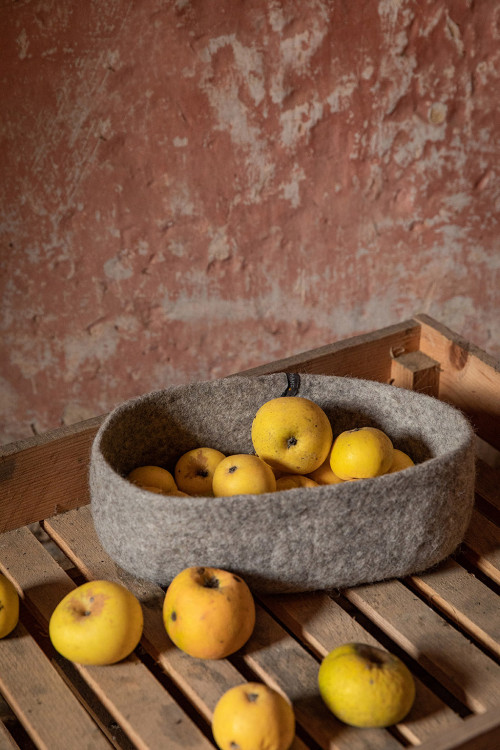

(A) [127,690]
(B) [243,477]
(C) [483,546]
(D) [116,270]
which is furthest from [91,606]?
(D) [116,270]

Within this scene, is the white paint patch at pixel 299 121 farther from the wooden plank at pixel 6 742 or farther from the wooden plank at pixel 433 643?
the wooden plank at pixel 6 742

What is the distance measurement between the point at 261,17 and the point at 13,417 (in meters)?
0.82

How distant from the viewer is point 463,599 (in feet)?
2.68

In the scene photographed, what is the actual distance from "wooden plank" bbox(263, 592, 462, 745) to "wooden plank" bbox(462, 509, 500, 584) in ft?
0.60

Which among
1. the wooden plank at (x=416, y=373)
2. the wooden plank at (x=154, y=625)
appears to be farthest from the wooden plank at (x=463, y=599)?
the wooden plank at (x=416, y=373)

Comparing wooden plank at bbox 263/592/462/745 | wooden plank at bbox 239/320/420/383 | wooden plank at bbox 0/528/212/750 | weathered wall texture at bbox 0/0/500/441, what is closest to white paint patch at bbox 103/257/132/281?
weathered wall texture at bbox 0/0/500/441

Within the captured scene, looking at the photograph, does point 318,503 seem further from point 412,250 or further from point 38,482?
point 412,250

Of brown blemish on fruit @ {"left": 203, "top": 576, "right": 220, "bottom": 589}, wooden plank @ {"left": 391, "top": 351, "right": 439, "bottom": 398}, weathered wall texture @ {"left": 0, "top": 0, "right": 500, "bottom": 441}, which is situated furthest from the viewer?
weathered wall texture @ {"left": 0, "top": 0, "right": 500, "bottom": 441}

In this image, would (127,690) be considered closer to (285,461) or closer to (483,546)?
(285,461)

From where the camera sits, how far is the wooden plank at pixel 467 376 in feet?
3.54

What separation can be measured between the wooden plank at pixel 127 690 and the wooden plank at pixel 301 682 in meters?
0.09

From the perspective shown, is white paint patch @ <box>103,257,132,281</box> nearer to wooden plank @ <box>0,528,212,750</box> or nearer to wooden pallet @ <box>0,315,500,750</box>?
wooden pallet @ <box>0,315,500,750</box>

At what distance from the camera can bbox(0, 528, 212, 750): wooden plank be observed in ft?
2.19

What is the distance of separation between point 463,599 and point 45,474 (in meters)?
0.49
